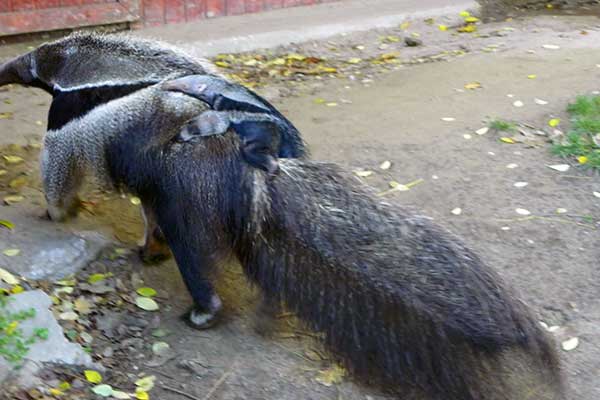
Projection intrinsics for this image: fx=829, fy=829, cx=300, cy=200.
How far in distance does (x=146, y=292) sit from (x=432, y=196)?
6.47ft

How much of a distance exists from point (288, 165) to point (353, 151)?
2333 mm

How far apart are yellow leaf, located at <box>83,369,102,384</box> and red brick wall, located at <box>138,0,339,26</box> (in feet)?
17.6

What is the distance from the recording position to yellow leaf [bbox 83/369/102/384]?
3619 millimetres

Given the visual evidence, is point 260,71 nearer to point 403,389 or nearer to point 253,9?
point 253,9

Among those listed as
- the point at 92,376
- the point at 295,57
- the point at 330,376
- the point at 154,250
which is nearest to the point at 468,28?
the point at 295,57

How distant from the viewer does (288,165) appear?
3574 millimetres

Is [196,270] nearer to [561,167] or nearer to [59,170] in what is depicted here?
[59,170]

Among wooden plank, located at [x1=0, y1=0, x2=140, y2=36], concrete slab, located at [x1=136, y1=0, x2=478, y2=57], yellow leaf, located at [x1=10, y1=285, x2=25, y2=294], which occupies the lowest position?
yellow leaf, located at [x1=10, y1=285, x2=25, y2=294]

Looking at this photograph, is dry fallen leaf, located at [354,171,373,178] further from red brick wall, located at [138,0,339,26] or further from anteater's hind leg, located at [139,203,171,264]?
red brick wall, located at [138,0,339,26]

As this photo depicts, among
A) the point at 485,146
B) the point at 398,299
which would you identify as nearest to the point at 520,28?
the point at 485,146

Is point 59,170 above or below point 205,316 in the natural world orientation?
above

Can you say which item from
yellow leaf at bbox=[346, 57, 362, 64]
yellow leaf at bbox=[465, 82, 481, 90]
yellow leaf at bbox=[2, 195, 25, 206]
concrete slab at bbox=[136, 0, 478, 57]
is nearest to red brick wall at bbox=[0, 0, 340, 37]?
concrete slab at bbox=[136, 0, 478, 57]

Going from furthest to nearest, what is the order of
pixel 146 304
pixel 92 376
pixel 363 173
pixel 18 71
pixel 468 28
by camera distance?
pixel 468 28
pixel 363 173
pixel 18 71
pixel 146 304
pixel 92 376

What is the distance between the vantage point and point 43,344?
3.64m
